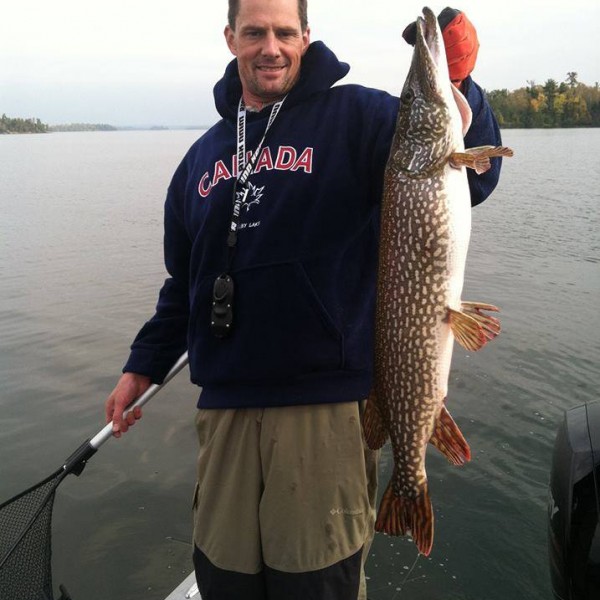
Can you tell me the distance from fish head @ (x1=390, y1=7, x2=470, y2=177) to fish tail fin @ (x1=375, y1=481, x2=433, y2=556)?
4.38ft

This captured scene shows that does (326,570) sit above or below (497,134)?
below

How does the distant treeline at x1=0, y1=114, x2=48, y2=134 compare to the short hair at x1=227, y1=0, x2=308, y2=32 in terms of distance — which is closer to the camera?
the short hair at x1=227, y1=0, x2=308, y2=32

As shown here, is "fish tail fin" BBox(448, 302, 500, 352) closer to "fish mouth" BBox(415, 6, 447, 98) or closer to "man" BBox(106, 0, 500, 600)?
"man" BBox(106, 0, 500, 600)

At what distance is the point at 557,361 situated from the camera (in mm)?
7379

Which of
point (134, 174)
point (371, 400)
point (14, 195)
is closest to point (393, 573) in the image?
point (371, 400)

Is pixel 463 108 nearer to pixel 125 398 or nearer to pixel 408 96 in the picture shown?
pixel 408 96

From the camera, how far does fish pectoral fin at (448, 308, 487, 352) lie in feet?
7.25

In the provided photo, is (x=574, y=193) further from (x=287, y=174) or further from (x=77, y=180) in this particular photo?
(x=77, y=180)

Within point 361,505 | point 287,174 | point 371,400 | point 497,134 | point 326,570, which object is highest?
point 497,134

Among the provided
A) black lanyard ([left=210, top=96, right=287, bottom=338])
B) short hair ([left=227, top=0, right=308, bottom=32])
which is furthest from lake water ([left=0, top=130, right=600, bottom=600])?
short hair ([left=227, top=0, right=308, bottom=32])

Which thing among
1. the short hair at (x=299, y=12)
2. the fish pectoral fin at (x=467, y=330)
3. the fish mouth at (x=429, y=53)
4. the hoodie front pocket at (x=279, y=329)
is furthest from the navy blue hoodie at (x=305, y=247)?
the fish pectoral fin at (x=467, y=330)

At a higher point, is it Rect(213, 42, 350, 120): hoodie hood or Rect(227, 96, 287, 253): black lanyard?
Rect(213, 42, 350, 120): hoodie hood

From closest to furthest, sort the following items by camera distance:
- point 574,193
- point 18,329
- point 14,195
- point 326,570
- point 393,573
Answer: point 326,570 → point 393,573 → point 18,329 → point 574,193 → point 14,195

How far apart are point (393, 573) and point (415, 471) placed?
6.54ft
